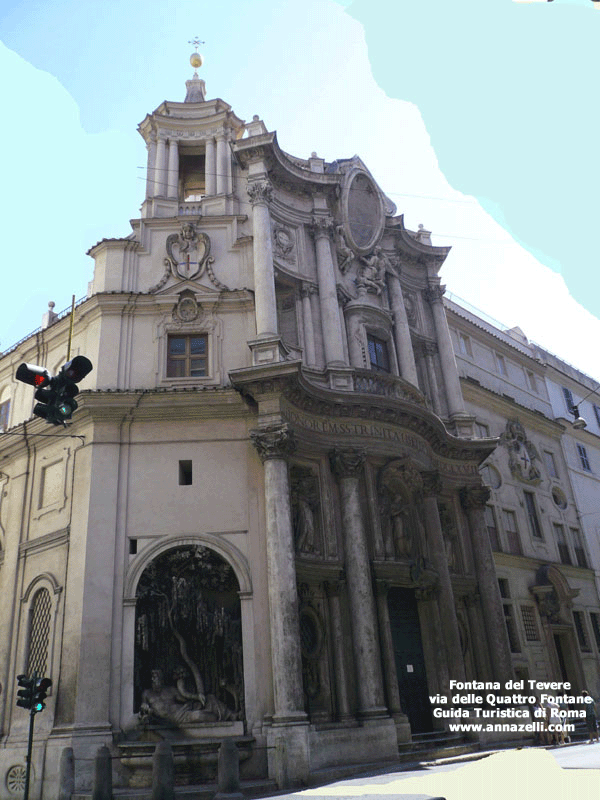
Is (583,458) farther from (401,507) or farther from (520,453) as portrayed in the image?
(401,507)

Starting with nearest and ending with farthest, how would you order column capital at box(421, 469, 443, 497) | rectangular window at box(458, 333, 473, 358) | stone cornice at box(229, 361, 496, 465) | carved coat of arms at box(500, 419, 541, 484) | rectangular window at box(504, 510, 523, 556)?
stone cornice at box(229, 361, 496, 465), column capital at box(421, 469, 443, 497), rectangular window at box(504, 510, 523, 556), carved coat of arms at box(500, 419, 541, 484), rectangular window at box(458, 333, 473, 358)

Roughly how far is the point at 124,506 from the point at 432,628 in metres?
9.93

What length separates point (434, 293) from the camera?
2884cm

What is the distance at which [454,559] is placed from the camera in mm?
23938

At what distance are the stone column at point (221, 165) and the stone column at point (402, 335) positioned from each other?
7078 mm

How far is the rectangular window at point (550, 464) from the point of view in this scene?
33.6 metres

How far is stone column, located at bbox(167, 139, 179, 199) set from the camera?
24.8 metres

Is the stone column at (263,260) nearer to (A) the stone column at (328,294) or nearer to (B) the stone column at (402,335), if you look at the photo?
(A) the stone column at (328,294)

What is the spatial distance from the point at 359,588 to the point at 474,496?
26.0ft

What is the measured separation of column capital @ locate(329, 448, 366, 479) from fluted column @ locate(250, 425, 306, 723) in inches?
78.4

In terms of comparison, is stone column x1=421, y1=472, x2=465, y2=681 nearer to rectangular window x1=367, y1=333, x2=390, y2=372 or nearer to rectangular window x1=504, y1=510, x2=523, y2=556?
rectangular window x1=367, y1=333, x2=390, y2=372

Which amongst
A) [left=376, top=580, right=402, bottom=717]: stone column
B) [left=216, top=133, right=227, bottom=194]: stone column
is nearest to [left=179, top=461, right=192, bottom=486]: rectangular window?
[left=376, top=580, right=402, bottom=717]: stone column

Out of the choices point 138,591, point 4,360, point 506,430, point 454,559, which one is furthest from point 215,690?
point 506,430

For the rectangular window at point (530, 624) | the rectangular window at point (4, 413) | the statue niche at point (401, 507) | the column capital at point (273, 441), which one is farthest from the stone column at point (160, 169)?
the rectangular window at point (530, 624)
